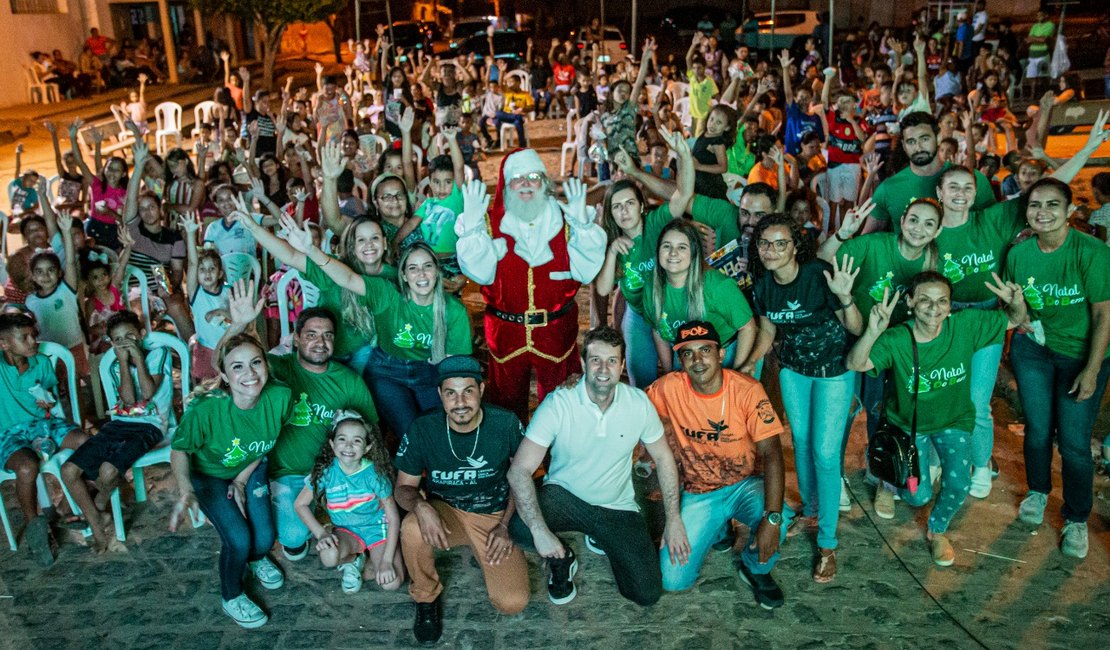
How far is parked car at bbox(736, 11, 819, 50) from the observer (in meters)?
22.2

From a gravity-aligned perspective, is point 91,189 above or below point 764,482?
above

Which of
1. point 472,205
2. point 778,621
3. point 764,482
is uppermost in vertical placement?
point 472,205

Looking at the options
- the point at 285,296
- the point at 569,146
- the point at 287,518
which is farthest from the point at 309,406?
the point at 569,146

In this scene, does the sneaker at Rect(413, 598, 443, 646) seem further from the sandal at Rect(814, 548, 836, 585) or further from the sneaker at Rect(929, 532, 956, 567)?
the sneaker at Rect(929, 532, 956, 567)

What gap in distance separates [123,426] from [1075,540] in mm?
4677

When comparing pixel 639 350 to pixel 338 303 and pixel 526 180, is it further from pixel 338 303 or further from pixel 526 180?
pixel 338 303

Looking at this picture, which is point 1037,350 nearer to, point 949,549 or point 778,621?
point 949,549

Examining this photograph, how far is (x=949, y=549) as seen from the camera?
14.3 feet

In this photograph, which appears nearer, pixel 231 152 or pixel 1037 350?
pixel 1037 350

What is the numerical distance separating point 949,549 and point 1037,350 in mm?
1051

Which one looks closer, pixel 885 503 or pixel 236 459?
pixel 236 459

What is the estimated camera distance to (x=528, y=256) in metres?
4.66

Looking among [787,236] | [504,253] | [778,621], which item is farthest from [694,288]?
[778,621]

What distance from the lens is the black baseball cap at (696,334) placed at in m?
4.08
